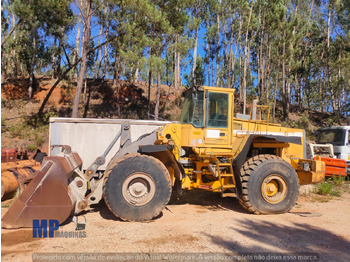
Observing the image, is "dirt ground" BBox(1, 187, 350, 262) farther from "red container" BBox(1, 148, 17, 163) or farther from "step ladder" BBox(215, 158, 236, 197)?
"red container" BBox(1, 148, 17, 163)

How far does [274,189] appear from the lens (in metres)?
6.10

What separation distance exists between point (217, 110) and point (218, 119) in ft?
0.72

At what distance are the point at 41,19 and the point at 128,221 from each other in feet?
51.8

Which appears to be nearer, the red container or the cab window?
the cab window

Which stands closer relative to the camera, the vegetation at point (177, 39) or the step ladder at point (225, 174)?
the step ladder at point (225, 174)


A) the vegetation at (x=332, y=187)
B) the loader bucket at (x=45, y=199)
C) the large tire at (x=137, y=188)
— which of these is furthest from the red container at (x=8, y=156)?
the vegetation at (x=332, y=187)

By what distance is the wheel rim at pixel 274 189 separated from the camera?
599 centimetres

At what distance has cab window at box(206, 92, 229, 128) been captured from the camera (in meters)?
6.06

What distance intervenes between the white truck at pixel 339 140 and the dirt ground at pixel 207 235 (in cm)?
504

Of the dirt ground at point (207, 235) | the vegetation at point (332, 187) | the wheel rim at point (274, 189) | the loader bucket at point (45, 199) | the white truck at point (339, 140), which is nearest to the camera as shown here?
the dirt ground at point (207, 235)

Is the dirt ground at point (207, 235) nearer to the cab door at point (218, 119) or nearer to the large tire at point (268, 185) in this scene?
the large tire at point (268, 185)

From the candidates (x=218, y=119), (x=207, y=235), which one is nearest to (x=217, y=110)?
(x=218, y=119)

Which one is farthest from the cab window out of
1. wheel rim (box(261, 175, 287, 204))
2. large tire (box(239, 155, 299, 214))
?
wheel rim (box(261, 175, 287, 204))

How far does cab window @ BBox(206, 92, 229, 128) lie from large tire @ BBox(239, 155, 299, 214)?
115 cm
